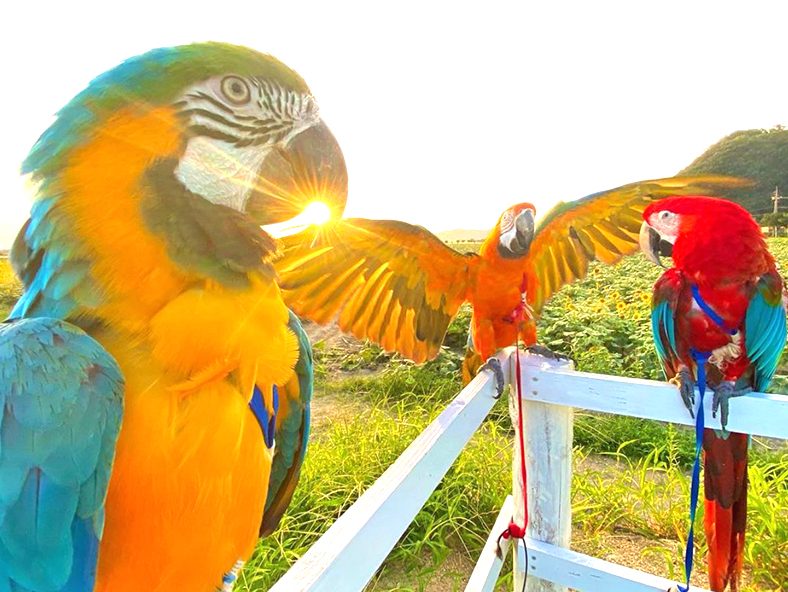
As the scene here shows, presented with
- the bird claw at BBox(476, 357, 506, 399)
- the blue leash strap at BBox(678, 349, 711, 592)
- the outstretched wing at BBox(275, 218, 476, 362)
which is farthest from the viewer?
the outstretched wing at BBox(275, 218, 476, 362)

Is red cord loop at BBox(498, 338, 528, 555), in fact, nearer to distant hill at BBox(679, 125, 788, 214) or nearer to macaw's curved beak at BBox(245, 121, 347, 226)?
macaw's curved beak at BBox(245, 121, 347, 226)

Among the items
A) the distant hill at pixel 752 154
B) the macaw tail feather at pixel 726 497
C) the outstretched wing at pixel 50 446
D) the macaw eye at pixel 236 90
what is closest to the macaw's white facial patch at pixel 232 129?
the macaw eye at pixel 236 90

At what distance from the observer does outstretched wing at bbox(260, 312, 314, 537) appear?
654 millimetres

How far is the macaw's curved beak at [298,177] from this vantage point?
0.53m

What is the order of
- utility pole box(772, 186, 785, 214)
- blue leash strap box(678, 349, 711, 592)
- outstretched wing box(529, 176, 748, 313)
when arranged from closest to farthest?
blue leash strap box(678, 349, 711, 592), outstretched wing box(529, 176, 748, 313), utility pole box(772, 186, 785, 214)

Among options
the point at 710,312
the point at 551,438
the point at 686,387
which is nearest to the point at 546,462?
the point at 551,438

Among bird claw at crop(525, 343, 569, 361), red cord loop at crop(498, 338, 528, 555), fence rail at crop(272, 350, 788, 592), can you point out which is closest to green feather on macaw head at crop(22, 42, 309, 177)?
fence rail at crop(272, 350, 788, 592)

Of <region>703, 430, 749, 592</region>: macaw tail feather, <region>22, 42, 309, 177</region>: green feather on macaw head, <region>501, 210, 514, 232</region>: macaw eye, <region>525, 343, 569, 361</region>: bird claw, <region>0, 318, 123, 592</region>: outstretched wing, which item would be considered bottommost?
<region>703, 430, 749, 592</region>: macaw tail feather

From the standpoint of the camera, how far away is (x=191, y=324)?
0.45 metres

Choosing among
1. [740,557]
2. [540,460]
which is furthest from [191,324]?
[740,557]

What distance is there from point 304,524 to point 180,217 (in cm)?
157

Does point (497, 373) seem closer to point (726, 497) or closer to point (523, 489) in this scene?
point (523, 489)

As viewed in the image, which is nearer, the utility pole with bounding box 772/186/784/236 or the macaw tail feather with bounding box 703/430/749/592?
the macaw tail feather with bounding box 703/430/749/592

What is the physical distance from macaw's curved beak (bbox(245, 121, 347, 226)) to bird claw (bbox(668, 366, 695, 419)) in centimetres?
90
